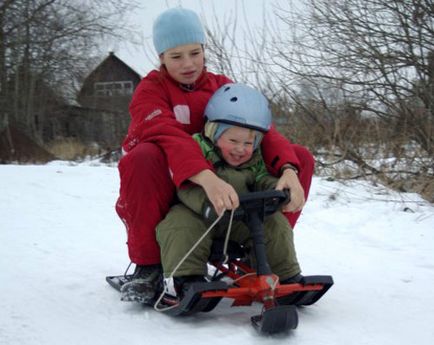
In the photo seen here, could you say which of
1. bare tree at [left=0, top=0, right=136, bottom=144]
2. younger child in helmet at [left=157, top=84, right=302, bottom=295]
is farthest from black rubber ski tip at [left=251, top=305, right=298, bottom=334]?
bare tree at [left=0, top=0, right=136, bottom=144]

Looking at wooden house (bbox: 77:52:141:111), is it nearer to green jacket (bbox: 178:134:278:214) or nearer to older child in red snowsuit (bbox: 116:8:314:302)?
older child in red snowsuit (bbox: 116:8:314:302)

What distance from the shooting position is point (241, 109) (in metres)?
2.03

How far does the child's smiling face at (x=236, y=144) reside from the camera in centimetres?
204

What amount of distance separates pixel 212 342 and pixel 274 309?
0.21 metres

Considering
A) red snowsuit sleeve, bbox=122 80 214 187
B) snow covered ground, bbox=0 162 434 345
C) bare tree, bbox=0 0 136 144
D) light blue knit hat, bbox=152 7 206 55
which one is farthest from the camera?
bare tree, bbox=0 0 136 144

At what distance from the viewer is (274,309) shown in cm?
164

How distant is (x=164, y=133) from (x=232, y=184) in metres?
0.31

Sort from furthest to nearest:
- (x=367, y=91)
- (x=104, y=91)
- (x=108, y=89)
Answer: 1. (x=108, y=89)
2. (x=104, y=91)
3. (x=367, y=91)

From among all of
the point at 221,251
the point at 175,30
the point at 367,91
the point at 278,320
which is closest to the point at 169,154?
the point at 221,251

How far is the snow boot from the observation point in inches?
78.7

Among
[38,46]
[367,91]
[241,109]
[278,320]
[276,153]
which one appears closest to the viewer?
[278,320]

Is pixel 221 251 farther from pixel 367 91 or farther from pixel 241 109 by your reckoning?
pixel 367 91

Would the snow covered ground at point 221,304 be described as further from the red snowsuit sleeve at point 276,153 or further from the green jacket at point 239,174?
the red snowsuit sleeve at point 276,153

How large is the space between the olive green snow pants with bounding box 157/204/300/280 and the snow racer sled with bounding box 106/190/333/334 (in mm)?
82
